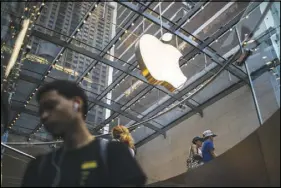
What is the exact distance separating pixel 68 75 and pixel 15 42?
886 cm

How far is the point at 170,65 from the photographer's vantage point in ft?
20.0

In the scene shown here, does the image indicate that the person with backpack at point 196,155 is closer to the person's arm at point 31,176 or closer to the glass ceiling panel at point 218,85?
the person's arm at point 31,176

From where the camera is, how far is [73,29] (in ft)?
32.3

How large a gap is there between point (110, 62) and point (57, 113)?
9.29m

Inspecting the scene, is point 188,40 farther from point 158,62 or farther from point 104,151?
point 104,151

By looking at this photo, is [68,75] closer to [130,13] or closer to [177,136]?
[130,13]

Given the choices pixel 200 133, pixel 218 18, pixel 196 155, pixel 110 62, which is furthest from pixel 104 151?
pixel 218 18

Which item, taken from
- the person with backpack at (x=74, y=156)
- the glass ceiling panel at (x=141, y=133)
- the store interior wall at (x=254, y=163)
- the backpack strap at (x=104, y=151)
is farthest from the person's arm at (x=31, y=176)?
the glass ceiling panel at (x=141, y=133)

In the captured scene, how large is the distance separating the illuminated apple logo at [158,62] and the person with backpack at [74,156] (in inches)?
167

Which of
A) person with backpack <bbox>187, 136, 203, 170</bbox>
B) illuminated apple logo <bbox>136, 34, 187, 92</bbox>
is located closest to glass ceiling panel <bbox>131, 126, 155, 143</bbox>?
illuminated apple logo <bbox>136, 34, 187, 92</bbox>

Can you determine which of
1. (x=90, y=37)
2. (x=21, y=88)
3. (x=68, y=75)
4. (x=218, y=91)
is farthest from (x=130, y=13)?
(x=21, y=88)

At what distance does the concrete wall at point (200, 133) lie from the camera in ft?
32.9

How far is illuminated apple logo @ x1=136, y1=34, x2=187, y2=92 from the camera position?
224 inches

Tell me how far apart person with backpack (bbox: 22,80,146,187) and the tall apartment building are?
25.9ft
